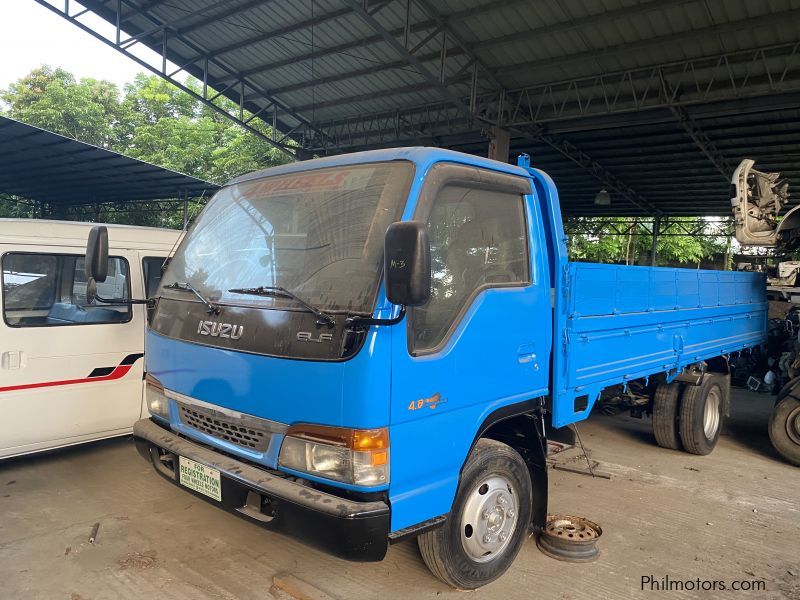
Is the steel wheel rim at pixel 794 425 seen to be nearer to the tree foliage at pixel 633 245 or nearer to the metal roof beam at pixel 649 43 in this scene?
the metal roof beam at pixel 649 43

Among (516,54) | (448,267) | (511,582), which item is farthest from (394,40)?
(511,582)

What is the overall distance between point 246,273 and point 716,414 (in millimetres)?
5255

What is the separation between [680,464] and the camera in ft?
17.7

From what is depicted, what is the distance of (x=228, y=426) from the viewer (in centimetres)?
276

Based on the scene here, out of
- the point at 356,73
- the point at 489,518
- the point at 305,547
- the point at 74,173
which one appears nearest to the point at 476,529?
the point at 489,518

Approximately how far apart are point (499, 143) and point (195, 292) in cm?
1031

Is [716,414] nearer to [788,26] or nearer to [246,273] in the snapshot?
[246,273]

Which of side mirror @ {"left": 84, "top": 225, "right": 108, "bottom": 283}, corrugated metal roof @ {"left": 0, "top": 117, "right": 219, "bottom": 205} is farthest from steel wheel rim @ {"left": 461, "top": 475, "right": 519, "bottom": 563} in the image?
corrugated metal roof @ {"left": 0, "top": 117, "right": 219, "bottom": 205}

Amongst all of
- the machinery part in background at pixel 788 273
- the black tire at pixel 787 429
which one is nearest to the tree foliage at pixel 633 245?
the machinery part in background at pixel 788 273

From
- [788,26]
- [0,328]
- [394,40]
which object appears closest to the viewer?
[0,328]

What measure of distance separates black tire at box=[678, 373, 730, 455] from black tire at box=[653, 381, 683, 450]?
0.06m

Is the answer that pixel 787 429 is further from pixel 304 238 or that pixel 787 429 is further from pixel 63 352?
pixel 63 352

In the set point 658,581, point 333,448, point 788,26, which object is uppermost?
point 788,26

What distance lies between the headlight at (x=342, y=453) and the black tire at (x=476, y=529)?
22.4 inches
